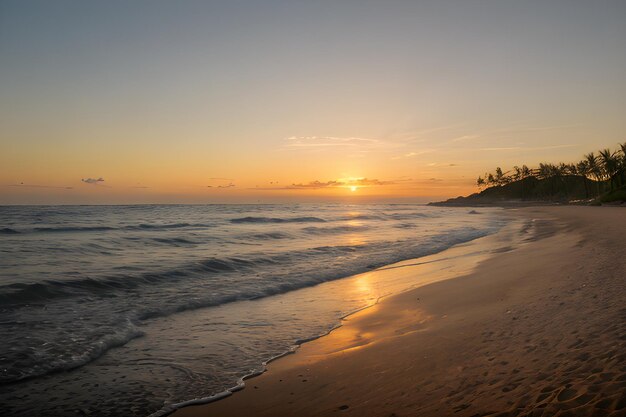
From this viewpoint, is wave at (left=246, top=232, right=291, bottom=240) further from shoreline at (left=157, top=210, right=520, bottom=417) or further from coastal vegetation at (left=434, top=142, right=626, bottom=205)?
coastal vegetation at (left=434, top=142, right=626, bottom=205)

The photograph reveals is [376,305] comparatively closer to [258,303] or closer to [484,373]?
[258,303]

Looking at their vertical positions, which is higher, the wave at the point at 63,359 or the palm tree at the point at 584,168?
the palm tree at the point at 584,168

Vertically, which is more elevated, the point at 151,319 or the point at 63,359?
the point at 63,359

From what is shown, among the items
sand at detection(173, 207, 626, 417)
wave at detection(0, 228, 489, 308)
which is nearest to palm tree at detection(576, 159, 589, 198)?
wave at detection(0, 228, 489, 308)

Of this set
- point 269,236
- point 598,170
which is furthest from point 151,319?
point 598,170

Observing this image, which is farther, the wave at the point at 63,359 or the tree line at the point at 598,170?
the tree line at the point at 598,170

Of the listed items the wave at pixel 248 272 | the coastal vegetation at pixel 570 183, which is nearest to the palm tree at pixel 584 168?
the coastal vegetation at pixel 570 183

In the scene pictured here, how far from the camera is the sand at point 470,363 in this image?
3.80 meters

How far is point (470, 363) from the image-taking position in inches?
194

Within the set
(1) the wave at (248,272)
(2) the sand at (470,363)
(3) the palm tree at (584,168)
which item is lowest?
(1) the wave at (248,272)

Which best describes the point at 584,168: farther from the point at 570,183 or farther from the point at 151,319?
the point at 151,319

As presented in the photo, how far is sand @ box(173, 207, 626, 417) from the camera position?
12.5 ft

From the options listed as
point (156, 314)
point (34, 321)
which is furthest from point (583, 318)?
point (34, 321)

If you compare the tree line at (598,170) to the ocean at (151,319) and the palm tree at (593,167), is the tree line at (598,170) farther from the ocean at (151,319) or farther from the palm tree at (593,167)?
the ocean at (151,319)
